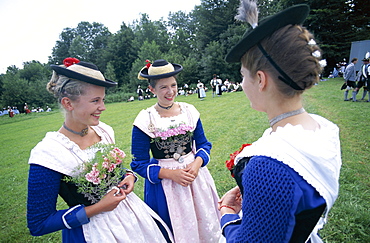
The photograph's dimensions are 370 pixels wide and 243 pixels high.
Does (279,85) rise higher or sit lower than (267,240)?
higher

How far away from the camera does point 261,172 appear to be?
949mm

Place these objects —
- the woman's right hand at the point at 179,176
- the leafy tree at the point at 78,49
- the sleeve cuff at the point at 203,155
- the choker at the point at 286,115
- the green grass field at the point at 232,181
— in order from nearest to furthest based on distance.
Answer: the choker at the point at 286,115 → the woman's right hand at the point at 179,176 → the sleeve cuff at the point at 203,155 → the green grass field at the point at 232,181 → the leafy tree at the point at 78,49

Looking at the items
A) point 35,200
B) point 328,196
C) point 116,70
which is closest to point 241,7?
point 328,196

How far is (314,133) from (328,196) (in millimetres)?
308

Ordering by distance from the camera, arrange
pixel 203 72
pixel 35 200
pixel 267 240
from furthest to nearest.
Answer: pixel 203 72 → pixel 35 200 → pixel 267 240

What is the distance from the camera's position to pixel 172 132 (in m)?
2.32

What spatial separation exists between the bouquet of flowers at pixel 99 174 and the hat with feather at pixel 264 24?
1.21m

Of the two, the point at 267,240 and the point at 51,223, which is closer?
the point at 267,240

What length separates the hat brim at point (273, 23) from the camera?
97cm

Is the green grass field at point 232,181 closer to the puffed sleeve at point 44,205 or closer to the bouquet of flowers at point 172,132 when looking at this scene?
the puffed sleeve at point 44,205

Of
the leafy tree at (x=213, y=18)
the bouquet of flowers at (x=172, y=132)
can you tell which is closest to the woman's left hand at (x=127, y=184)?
the bouquet of flowers at (x=172, y=132)

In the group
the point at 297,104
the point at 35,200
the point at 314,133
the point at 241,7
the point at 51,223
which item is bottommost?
the point at 51,223

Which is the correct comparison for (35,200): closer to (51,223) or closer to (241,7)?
(51,223)

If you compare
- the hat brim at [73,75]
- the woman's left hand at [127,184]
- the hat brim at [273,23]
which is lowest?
the woman's left hand at [127,184]
